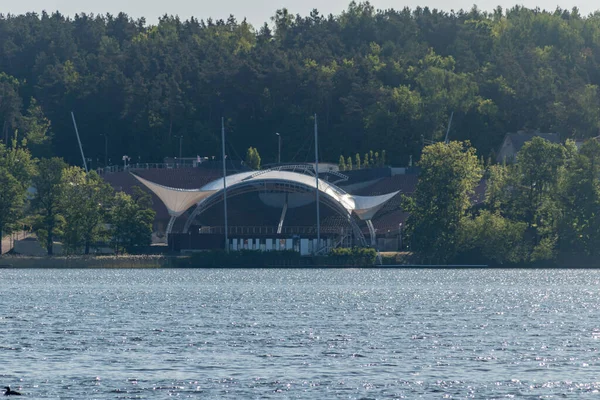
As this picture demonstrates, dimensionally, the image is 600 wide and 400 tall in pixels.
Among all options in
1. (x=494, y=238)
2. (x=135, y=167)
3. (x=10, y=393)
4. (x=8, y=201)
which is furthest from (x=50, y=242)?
(x=10, y=393)

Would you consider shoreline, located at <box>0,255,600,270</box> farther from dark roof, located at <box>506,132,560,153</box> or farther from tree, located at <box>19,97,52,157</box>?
tree, located at <box>19,97,52,157</box>

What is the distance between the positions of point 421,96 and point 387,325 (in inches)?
4952

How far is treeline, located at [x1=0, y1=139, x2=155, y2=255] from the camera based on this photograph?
5221 inches

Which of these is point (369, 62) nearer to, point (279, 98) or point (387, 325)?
point (279, 98)

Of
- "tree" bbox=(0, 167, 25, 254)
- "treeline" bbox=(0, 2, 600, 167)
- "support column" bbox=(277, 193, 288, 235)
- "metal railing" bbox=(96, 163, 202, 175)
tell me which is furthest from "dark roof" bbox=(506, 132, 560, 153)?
"tree" bbox=(0, 167, 25, 254)

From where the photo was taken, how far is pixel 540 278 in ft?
376

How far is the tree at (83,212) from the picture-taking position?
434 feet

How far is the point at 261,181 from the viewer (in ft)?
456

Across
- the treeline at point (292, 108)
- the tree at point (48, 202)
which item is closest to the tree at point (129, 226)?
the tree at point (48, 202)

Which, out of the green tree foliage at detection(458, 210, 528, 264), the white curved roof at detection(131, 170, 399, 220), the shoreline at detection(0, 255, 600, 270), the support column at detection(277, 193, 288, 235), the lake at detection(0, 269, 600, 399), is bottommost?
the lake at detection(0, 269, 600, 399)

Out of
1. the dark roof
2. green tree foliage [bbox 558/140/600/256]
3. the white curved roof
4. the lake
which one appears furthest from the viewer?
the dark roof

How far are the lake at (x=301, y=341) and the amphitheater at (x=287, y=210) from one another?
33.3m

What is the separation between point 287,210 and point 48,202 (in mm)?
26514

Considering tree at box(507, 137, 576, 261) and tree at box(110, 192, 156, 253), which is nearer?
tree at box(507, 137, 576, 261)
